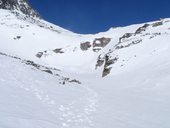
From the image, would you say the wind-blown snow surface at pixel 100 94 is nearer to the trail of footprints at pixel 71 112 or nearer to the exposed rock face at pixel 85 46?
the trail of footprints at pixel 71 112

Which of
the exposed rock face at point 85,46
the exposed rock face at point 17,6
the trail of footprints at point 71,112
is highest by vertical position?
the exposed rock face at point 17,6

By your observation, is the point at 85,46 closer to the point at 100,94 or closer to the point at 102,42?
A: the point at 102,42

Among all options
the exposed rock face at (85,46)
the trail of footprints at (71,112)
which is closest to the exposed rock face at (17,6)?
the exposed rock face at (85,46)

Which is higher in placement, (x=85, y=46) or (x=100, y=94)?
(x=85, y=46)

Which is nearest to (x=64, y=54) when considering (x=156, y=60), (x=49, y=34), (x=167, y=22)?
(x=49, y=34)

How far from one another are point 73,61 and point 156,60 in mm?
38410

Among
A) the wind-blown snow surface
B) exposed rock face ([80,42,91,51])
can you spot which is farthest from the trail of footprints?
exposed rock face ([80,42,91,51])

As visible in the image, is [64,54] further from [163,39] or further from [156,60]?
[156,60]

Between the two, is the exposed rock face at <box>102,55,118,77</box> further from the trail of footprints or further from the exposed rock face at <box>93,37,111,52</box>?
the trail of footprints

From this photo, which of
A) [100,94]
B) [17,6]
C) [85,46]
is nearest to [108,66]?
[100,94]

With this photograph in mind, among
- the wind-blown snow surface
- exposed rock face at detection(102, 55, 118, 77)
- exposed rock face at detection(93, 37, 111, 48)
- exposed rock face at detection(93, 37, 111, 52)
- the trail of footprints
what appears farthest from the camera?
exposed rock face at detection(93, 37, 111, 48)

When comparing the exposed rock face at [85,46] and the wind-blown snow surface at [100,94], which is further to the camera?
the exposed rock face at [85,46]

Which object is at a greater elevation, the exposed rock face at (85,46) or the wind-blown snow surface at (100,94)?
the exposed rock face at (85,46)

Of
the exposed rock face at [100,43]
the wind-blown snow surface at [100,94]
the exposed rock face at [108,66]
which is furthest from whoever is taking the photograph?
the exposed rock face at [100,43]
